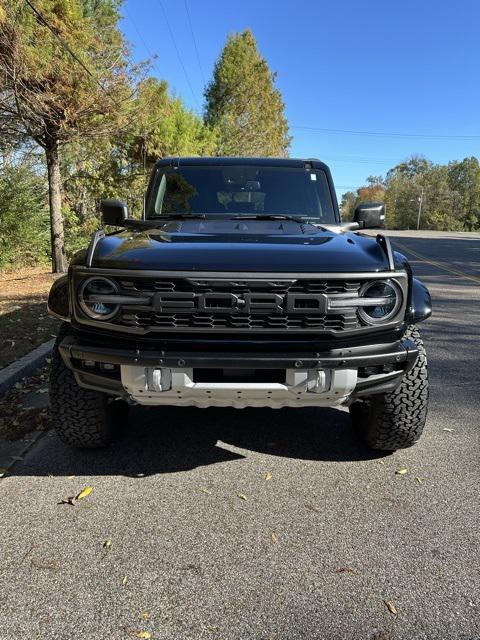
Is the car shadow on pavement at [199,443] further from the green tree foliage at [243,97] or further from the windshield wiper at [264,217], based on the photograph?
the green tree foliage at [243,97]

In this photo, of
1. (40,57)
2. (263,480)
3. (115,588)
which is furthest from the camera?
(40,57)

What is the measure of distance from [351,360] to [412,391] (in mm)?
665

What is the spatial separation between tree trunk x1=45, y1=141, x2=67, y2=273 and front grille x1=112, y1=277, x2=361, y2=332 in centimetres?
817

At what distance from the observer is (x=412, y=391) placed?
9.62 ft

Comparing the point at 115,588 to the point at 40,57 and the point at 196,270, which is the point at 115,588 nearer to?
the point at 196,270

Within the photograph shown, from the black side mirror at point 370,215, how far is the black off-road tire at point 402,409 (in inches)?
57.3

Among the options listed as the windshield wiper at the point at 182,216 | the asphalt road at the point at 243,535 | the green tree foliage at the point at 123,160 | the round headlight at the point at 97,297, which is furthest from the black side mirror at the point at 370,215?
the green tree foliage at the point at 123,160

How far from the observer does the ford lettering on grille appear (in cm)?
244

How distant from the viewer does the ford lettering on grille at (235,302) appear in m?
2.44

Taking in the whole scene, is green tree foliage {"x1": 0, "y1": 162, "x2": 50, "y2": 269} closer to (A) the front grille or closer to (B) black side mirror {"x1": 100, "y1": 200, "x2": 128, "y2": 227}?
(B) black side mirror {"x1": 100, "y1": 200, "x2": 128, "y2": 227}

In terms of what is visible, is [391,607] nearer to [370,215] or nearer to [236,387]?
[236,387]

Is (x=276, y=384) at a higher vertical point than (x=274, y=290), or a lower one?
lower

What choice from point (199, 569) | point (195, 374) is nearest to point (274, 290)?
point (195, 374)

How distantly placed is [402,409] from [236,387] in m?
1.07
